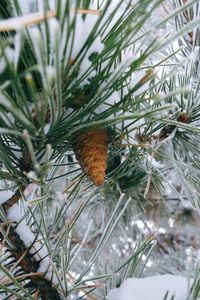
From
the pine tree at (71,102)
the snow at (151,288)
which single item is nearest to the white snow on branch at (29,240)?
the pine tree at (71,102)

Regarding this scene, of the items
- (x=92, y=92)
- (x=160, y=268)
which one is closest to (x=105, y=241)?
(x=92, y=92)

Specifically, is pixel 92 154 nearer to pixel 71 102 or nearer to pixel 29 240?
pixel 71 102

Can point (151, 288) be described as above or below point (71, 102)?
below

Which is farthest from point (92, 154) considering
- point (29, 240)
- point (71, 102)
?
point (29, 240)

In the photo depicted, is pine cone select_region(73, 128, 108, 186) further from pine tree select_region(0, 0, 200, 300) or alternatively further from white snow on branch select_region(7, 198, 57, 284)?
white snow on branch select_region(7, 198, 57, 284)

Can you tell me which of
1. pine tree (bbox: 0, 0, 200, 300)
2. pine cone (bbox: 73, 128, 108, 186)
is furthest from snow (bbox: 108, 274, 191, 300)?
pine cone (bbox: 73, 128, 108, 186)
